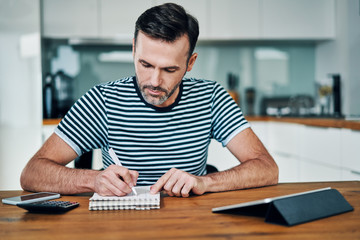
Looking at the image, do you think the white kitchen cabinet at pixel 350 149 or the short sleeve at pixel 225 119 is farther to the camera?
the white kitchen cabinet at pixel 350 149

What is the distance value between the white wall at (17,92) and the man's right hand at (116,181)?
2535mm

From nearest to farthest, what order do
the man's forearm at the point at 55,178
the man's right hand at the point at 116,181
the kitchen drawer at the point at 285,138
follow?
the man's right hand at the point at 116,181, the man's forearm at the point at 55,178, the kitchen drawer at the point at 285,138

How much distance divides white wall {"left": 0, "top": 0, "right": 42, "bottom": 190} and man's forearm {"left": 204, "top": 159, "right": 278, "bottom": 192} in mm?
2527

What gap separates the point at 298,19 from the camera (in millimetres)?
3910

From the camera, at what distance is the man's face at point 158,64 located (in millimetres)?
1345

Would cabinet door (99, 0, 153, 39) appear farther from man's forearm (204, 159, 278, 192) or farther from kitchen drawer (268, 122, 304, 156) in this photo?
man's forearm (204, 159, 278, 192)

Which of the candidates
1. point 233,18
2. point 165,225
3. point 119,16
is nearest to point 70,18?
point 119,16

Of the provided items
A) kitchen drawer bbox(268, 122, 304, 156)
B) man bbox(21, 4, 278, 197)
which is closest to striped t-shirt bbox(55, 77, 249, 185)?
man bbox(21, 4, 278, 197)

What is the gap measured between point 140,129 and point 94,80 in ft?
8.88

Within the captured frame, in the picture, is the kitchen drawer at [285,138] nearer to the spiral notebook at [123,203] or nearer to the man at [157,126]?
the man at [157,126]

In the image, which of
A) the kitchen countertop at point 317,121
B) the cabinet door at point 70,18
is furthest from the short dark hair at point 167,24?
the cabinet door at point 70,18

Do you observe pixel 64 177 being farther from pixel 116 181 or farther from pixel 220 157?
pixel 220 157

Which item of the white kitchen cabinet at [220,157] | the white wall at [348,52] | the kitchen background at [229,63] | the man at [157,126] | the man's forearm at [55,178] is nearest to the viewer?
the man's forearm at [55,178]

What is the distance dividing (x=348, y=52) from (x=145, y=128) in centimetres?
285
